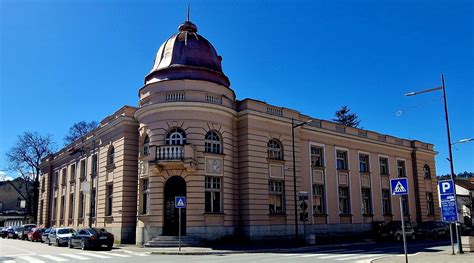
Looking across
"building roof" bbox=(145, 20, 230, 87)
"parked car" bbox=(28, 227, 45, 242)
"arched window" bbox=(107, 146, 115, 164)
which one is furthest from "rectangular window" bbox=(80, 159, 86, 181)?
"building roof" bbox=(145, 20, 230, 87)

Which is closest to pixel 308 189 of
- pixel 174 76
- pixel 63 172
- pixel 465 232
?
pixel 174 76

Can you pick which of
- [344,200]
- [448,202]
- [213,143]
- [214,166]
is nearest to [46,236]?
[214,166]

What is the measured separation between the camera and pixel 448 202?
59.5 feet

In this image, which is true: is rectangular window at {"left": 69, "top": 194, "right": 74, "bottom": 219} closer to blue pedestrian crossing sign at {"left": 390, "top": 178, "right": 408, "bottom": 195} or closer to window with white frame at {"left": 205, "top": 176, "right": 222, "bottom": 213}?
window with white frame at {"left": 205, "top": 176, "right": 222, "bottom": 213}

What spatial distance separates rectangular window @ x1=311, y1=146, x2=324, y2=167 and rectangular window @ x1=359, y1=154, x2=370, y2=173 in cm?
544

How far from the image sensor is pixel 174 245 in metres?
24.4

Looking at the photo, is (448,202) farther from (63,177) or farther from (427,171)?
(63,177)

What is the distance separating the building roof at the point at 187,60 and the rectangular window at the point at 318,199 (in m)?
10.5

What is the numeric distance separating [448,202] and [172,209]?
1543 centimetres

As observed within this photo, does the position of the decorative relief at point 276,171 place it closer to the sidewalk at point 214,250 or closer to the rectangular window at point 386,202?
the sidewalk at point 214,250

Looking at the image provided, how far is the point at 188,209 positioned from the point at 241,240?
421 centimetres

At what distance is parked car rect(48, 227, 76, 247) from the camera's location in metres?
29.6

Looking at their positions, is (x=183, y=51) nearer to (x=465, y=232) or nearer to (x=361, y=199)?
(x=361, y=199)

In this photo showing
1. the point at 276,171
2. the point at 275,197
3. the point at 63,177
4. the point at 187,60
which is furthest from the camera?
the point at 63,177
